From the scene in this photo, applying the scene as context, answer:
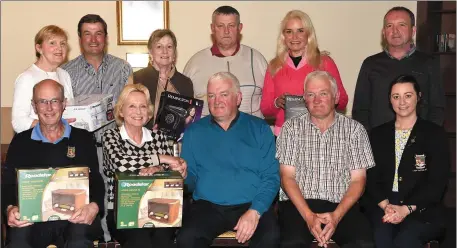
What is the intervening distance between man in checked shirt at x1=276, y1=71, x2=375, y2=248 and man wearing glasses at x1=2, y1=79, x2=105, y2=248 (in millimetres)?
1096

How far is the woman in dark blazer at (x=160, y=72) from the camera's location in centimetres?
430

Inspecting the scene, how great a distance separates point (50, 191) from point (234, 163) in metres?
1.06

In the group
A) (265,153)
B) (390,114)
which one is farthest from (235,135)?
(390,114)

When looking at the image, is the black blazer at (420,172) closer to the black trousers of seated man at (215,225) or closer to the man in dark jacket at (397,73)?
the man in dark jacket at (397,73)

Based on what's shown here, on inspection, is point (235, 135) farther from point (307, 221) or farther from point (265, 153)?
point (307, 221)

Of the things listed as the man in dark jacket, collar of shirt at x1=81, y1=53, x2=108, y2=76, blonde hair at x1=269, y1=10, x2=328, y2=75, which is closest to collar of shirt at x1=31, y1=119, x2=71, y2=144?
collar of shirt at x1=81, y1=53, x2=108, y2=76

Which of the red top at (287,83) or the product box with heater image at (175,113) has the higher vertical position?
the red top at (287,83)

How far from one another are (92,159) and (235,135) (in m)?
0.86

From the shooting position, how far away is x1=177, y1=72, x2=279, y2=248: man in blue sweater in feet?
12.2

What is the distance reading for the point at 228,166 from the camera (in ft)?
12.5

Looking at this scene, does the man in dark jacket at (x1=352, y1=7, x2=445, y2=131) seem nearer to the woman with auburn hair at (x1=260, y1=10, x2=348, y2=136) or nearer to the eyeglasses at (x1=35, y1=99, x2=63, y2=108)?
the woman with auburn hair at (x1=260, y1=10, x2=348, y2=136)

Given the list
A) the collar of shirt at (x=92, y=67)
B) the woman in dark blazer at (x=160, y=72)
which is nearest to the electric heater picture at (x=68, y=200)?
the woman in dark blazer at (x=160, y=72)

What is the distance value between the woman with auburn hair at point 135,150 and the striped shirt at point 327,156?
0.68 meters

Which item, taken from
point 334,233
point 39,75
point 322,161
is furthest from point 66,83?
point 334,233
